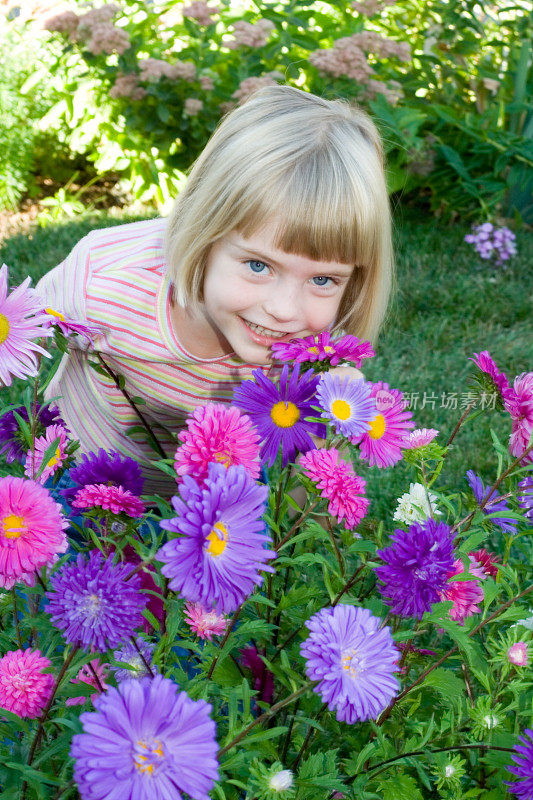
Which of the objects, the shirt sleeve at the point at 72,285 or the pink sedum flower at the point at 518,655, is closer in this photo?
the pink sedum flower at the point at 518,655

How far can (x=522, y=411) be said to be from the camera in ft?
3.17

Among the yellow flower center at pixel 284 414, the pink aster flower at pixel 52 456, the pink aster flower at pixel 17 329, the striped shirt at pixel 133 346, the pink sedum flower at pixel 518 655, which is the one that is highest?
the pink aster flower at pixel 17 329

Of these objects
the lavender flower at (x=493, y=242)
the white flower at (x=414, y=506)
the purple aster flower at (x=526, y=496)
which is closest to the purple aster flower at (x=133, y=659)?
the white flower at (x=414, y=506)

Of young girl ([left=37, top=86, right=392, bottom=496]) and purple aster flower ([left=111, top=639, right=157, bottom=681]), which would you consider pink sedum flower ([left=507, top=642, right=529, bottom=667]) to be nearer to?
purple aster flower ([left=111, top=639, right=157, bottom=681])

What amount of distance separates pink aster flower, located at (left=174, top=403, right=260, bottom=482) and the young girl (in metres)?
0.36

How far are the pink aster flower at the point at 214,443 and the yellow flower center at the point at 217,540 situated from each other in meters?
0.10

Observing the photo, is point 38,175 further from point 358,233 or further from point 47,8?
point 358,233

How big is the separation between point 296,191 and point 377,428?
0.45 meters

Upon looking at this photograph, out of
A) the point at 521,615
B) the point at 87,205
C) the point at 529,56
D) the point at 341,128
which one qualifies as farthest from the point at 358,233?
the point at 529,56

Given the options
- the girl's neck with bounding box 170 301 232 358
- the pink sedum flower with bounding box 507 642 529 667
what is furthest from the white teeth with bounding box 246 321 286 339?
the pink sedum flower with bounding box 507 642 529 667

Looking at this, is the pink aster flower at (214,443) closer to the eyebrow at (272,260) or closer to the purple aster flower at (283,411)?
the purple aster flower at (283,411)

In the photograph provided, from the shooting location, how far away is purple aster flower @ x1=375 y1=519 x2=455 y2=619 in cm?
77

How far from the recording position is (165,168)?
Result: 3684mm

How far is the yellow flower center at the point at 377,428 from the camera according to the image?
3.09 feet
